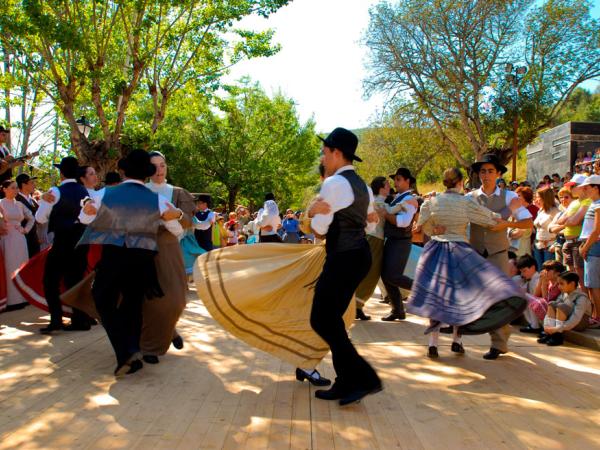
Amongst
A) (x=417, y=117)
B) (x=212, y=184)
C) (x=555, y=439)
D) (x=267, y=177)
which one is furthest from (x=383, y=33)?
(x=555, y=439)

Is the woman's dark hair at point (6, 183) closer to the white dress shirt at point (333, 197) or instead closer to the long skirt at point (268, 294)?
the long skirt at point (268, 294)

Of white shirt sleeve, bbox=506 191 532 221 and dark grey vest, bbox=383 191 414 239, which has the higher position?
white shirt sleeve, bbox=506 191 532 221

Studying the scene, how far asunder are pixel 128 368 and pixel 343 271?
2080mm

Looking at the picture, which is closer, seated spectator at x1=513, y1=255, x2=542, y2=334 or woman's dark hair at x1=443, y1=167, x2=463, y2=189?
woman's dark hair at x1=443, y1=167, x2=463, y2=189

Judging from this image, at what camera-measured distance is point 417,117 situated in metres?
32.7

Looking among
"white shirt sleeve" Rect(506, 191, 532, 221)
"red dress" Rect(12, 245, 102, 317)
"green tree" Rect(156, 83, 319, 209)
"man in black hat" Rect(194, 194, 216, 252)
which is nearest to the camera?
"white shirt sleeve" Rect(506, 191, 532, 221)

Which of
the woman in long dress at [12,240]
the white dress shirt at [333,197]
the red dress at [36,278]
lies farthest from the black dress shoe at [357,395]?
the woman in long dress at [12,240]

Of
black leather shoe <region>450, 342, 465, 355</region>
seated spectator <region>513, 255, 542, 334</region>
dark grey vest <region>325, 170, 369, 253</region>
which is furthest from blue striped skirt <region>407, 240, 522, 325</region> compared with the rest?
seated spectator <region>513, 255, 542, 334</region>

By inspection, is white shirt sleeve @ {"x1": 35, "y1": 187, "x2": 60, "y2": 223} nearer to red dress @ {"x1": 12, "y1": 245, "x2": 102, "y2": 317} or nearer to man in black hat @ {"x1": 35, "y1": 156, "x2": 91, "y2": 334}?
man in black hat @ {"x1": 35, "y1": 156, "x2": 91, "y2": 334}

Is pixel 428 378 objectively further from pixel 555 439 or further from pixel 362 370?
pixel 555 439

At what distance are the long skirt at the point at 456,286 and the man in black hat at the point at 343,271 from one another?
1.23 meters

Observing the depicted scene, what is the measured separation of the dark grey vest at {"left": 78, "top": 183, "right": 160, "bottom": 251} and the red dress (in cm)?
239

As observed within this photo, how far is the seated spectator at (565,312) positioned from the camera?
23.4 ft

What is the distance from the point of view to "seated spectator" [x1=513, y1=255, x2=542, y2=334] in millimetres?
7988
